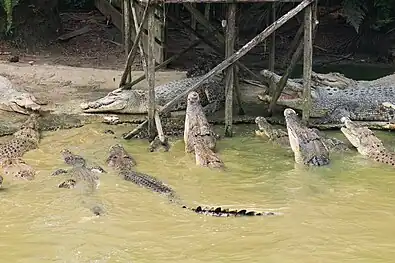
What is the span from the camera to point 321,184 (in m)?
7.00

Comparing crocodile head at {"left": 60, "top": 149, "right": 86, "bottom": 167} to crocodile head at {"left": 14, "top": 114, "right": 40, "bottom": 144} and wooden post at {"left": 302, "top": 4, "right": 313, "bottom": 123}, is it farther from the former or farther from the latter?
wooden post at {"left": 302, "top": 4, "right": 313, "bottom": 123}

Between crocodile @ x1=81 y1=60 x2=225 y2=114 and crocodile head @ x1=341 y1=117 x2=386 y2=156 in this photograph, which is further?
crocodile @ x1=81 y1=60 x2=225 y2=114

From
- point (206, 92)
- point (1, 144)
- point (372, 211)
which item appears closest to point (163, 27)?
point (206, 92)

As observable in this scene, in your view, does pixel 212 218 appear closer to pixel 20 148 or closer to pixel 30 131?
pixel 20 148

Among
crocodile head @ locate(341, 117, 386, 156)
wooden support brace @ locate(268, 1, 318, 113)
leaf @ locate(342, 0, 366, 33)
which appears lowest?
crocodile head @ locate(341, 117, 386, 156)

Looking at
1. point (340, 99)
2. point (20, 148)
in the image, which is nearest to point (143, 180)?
point (20, 148)

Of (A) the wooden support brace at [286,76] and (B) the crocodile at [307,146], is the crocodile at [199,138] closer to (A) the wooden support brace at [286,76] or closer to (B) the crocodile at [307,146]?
(B) the crocodile at [307,146]

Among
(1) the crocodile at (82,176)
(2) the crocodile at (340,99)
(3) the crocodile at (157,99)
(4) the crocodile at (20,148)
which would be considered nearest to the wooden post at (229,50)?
(3) the crocodile at (157,99)

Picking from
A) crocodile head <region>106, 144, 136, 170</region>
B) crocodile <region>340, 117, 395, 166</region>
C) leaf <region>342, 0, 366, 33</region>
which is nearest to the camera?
crocodile head <region>106, 144, 136, 170</region>

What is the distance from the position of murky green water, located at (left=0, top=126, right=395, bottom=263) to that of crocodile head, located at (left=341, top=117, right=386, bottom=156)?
183 millimetres

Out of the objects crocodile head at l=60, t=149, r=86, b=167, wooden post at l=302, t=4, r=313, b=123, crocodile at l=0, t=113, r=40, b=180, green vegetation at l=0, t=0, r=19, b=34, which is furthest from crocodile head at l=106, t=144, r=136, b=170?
green vegetation at l=0, t=0, r=19, b=34

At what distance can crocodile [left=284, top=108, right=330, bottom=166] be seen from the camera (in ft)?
25.1

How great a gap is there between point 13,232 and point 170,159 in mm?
2701

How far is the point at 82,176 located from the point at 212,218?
1.78m
